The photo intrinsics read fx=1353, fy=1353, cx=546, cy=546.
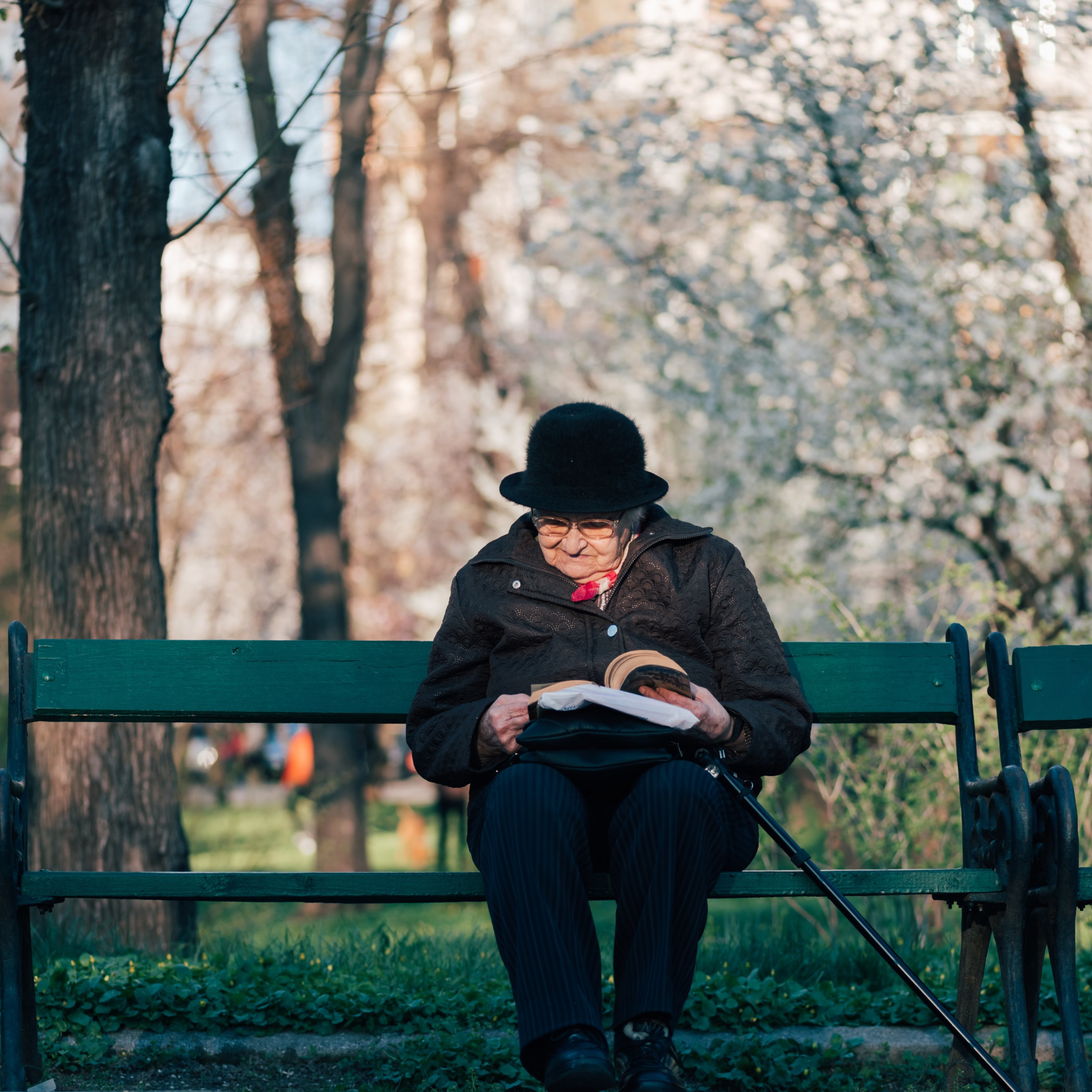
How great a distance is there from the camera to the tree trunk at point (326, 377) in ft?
28.6

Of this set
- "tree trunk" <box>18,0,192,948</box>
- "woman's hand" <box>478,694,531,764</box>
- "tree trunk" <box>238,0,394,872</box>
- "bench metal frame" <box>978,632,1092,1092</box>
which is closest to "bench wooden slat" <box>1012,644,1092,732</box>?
"bench metal frame" <box>978,632,1092,1092</box>

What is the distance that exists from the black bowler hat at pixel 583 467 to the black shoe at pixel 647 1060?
43.9 inches

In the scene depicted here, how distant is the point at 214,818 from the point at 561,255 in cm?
929

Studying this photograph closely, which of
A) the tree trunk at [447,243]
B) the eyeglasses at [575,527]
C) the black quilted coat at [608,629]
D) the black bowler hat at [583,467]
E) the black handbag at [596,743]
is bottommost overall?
the black handbag at [596,743]

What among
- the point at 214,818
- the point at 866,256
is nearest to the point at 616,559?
the point at 866,256

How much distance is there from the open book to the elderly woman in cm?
4

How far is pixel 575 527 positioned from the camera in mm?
3129

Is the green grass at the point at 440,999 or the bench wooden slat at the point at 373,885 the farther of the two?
the green grass at the point at 440,999

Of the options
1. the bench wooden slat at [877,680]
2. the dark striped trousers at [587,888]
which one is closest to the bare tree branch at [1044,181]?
the bench wooden slat at [877,680]

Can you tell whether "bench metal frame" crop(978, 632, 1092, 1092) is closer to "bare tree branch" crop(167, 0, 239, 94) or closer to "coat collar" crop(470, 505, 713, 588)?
"coat collar" crop(470, 505, 713, 588)

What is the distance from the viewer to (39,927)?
13.4 ft

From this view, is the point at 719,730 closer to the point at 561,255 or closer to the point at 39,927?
the point at 39,927

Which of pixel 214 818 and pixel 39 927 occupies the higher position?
pixel 39 927

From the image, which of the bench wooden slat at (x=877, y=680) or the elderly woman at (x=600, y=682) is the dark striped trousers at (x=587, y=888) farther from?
the bench wooden slat at (x=877, y=680)
